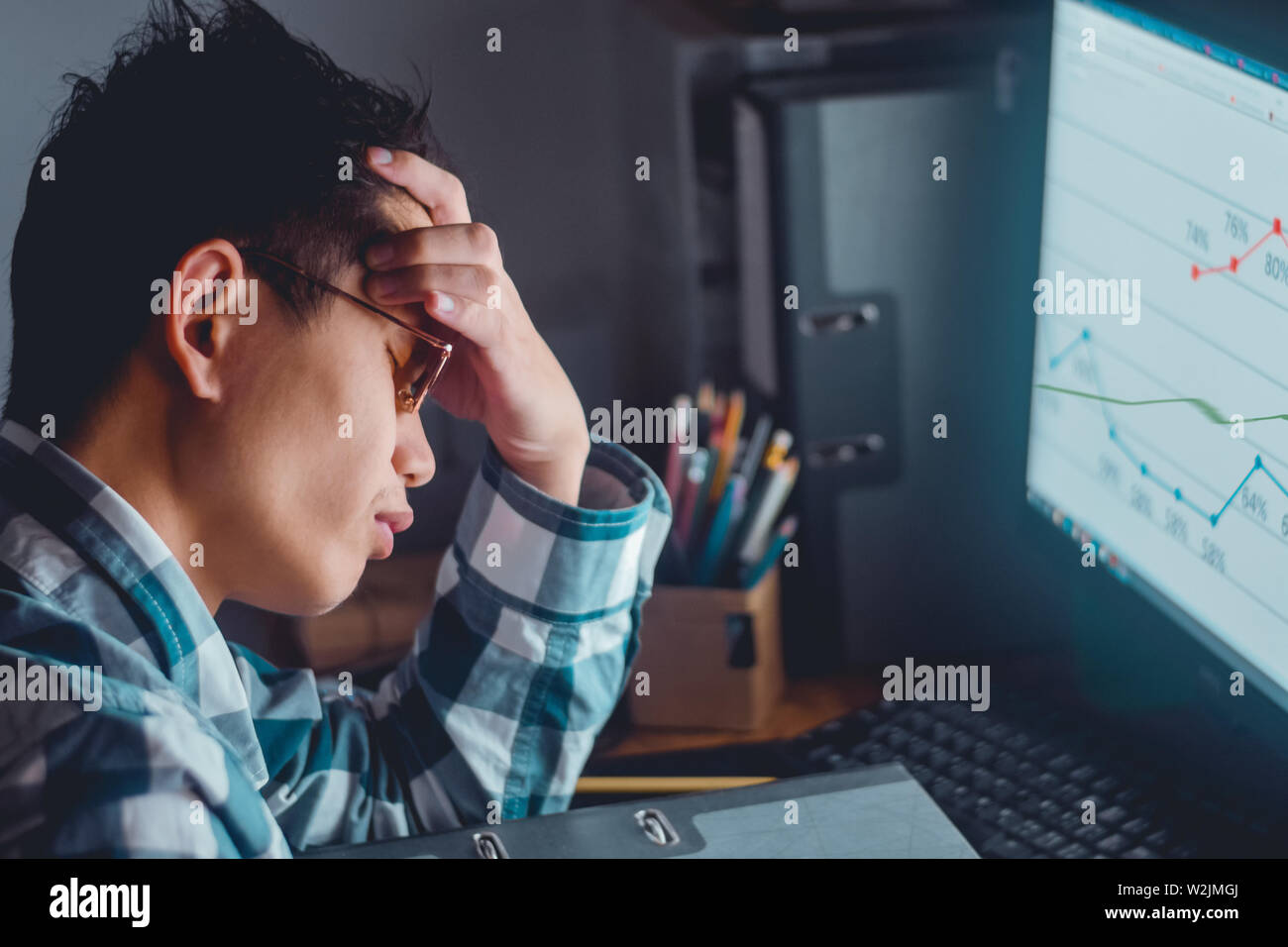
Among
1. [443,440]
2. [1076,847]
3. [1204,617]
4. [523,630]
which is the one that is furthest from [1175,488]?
[443,440]

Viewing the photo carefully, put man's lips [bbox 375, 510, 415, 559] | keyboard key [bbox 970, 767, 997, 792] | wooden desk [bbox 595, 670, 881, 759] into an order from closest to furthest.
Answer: man's lips [bbox 375, 510, 415, 559] < keyboard key [bbox 970, 767, 997, 792] < wooden desk [bbox 595, 670, 881, 759]

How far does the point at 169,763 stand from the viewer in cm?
48

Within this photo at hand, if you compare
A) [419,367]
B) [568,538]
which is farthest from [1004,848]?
[419,367]

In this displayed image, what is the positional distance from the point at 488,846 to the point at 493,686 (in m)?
0.23

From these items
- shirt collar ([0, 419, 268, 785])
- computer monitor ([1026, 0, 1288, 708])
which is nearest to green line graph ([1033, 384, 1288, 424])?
computer monitor ([1026, 0, 1288, 708])

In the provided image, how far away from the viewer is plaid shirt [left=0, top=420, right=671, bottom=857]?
1.90 feet

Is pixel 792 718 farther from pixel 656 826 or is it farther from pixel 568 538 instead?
pixel 656 826

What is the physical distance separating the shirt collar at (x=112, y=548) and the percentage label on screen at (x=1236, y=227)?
50 centimetres

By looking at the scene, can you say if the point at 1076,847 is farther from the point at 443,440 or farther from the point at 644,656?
the point at 443,440

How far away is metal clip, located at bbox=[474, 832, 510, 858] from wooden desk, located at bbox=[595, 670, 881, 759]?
1.07 ft

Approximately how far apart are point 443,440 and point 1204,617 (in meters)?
0.49

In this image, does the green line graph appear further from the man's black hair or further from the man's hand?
the man's black hair

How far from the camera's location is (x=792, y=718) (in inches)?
36.5

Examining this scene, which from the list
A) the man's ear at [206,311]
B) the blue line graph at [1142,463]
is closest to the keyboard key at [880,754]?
the blue line graph at [1142,463]
